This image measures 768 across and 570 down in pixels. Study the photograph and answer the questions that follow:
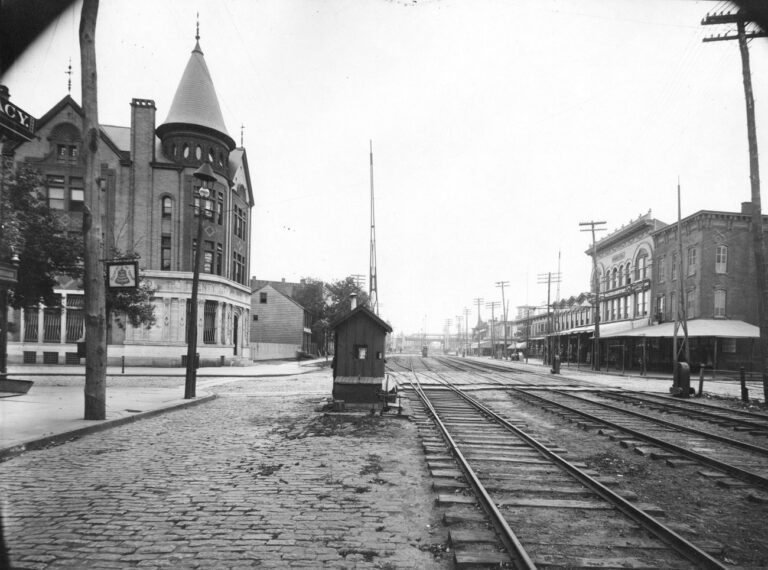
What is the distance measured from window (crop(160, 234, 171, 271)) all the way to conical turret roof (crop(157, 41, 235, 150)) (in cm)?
760

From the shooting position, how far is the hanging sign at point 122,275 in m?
10.8

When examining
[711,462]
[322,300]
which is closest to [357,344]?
[711,462]

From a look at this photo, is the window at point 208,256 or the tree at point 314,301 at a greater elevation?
the window at point 208,256

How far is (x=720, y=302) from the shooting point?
3562 cm

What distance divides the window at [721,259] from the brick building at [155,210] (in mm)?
37291

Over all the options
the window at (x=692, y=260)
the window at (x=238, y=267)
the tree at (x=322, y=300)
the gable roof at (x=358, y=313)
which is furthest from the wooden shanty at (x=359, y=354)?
the tree at (x=322, y=300)

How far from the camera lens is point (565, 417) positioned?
11.9 meters

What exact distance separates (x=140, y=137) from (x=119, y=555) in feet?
117

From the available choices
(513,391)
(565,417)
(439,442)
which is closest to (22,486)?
(439,442)

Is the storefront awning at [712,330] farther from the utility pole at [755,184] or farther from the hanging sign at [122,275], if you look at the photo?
the hanging sign at [122,275]

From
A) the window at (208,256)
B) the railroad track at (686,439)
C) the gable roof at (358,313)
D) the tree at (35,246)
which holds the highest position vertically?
the window at (208,256)

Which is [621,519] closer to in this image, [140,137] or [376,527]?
[376,527]

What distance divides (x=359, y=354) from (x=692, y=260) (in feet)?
113

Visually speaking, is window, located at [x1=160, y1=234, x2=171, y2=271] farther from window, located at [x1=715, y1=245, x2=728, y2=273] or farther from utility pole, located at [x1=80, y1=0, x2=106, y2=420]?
window, located at [x1=715, y1=245, x2=728, y2=273]
